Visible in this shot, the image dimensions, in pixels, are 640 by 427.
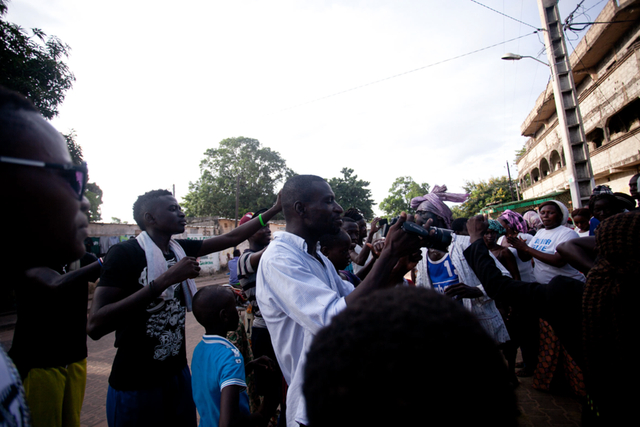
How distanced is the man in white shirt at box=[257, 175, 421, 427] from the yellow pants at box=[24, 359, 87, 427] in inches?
67.6

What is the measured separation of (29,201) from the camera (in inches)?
30.4

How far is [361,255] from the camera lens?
4.39 meters

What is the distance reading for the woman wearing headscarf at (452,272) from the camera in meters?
3.09

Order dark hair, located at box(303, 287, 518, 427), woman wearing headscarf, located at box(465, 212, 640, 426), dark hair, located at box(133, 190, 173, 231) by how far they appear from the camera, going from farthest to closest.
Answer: dark hair, located at box(133, 190, 173, 231) < woman wearing headscarf, located at box(465, 212, 640, 426) < dark hair, located at box(303, 287, 518, 427)

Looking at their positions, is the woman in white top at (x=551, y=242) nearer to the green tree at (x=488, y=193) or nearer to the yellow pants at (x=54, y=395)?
the yellow pants at (x=54, y=395)

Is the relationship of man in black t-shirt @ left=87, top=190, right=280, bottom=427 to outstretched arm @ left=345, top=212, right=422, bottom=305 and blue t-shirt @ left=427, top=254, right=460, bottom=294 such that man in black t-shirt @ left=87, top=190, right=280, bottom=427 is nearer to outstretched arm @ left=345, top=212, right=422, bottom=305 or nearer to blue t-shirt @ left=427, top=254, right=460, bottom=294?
outstretched arm @ left=345, top=212, right=422, bottom=305

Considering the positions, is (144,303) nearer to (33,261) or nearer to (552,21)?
(33,261)

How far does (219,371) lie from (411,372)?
1.62 meters

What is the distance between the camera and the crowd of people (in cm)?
59

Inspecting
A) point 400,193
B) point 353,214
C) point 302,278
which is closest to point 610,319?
point 302,278

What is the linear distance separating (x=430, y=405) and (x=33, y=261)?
0.97m

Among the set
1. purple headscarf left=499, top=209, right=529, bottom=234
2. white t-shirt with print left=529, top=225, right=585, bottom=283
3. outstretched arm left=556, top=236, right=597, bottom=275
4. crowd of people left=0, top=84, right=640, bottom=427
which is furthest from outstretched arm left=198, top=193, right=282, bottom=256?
purple headscarf left=499, top=209, right=529, bottom=234

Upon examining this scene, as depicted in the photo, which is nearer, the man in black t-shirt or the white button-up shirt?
the white button-up shirt

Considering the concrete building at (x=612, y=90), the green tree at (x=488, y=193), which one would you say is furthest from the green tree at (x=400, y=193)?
the concrete building at (x=612, y=90)
